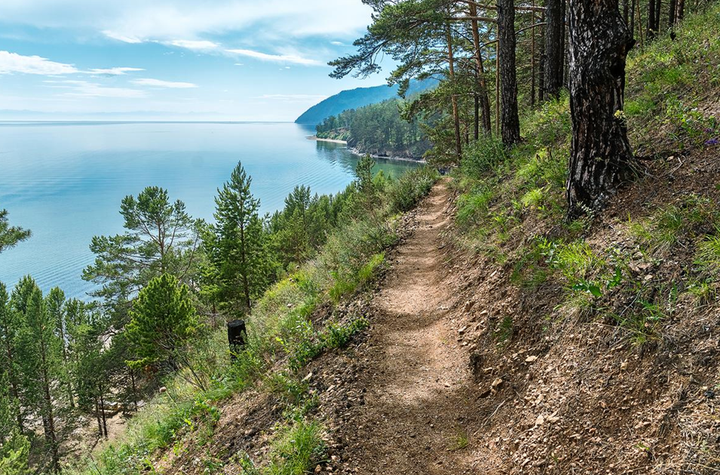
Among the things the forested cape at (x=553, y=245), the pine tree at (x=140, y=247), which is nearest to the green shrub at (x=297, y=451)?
the forested cape at (x=553, y=245)

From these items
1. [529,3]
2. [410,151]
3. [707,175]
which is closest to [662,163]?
[707,175]

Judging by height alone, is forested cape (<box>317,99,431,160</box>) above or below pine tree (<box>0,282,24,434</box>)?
above

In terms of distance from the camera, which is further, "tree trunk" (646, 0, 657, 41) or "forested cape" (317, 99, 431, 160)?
"forested cape" (317, 99, 431, 160)

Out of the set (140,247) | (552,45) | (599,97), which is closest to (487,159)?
(552,45)

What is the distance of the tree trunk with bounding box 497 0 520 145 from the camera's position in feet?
32.0

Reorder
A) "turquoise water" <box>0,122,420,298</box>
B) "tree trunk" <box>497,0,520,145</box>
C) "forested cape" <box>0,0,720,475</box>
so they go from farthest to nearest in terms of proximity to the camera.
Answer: "turquoise water" <box>0,122,420,298</box> < "tree trunk" <box>497,0,520,145</box> < "forested cape" <box>0,0,720,475</box>

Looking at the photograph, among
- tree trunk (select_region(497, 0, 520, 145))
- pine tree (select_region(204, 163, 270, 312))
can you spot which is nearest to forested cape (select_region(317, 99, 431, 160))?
pine tree (select_region(204, 163, 270, 312))

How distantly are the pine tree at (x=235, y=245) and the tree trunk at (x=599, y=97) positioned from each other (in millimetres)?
20984

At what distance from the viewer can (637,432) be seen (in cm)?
230

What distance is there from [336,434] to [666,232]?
323cm

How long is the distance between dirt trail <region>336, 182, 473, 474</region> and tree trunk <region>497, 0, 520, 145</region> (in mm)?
5015

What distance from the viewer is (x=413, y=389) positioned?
13.6ft

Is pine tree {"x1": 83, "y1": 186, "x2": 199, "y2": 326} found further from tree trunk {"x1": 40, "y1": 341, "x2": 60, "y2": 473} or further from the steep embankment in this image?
the steep embankment

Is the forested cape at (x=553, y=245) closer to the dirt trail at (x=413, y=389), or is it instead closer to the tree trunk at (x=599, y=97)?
the tree trunk at (x=599, y=97)
